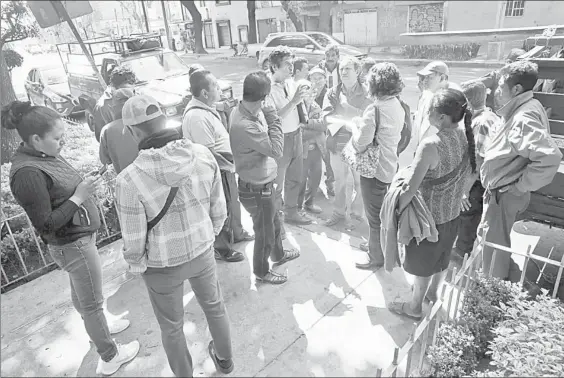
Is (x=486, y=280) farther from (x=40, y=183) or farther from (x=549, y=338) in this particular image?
(x=40, y=183)

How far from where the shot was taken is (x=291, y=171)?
465 cm

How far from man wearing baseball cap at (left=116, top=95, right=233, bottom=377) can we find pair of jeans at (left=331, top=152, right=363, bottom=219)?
228 cm

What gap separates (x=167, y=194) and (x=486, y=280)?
8.02ft

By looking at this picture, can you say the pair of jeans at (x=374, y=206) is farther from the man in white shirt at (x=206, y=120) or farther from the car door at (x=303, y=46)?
the car door at (x=303, y=46)

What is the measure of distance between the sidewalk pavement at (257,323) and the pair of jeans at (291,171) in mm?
811

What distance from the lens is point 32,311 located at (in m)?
3.58

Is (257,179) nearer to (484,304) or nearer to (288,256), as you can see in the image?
(288,256)

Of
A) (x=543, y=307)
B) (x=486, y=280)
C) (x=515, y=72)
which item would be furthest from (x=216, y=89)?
(x=543, y=307)

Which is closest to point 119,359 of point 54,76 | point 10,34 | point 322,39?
point 10,34

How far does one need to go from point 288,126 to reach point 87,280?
2.50m

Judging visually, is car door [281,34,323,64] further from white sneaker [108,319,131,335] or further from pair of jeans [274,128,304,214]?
white sneaker [108,319,131,335]

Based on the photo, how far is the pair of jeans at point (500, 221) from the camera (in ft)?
10.6

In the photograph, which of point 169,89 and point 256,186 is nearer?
point 256,186

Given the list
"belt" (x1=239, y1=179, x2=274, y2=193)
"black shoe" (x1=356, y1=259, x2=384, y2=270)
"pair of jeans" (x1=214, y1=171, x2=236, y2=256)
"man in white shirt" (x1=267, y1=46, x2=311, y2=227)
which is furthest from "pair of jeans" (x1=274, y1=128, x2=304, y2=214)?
"black shoe" (x1=356, y1=259, x2=384, y2=270)
